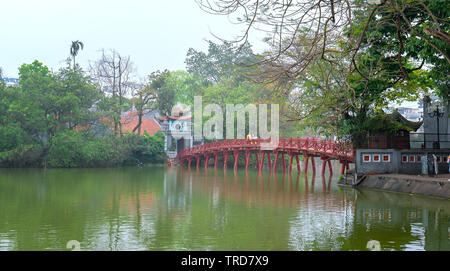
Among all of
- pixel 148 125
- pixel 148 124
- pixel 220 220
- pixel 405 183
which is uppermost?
Result: pixel 148 124

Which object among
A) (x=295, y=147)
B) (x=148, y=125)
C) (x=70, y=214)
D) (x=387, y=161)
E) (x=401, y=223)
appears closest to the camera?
(x=401, y=223)

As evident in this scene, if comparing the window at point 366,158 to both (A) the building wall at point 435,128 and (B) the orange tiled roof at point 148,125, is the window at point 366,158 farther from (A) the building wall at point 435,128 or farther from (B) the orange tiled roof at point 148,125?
(B) the orange tiled roof at point 148,125

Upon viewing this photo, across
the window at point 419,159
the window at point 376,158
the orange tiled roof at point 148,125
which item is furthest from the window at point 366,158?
the orange tiled roof at point 148,125

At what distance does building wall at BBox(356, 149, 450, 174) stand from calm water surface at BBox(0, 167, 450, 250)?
7.54 ft

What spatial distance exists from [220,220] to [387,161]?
39.5ft

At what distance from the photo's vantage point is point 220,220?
14.1 meters

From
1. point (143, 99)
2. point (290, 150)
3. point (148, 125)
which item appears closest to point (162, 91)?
point (143, 99)

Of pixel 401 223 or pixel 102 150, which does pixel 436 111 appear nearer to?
pixel 401 223

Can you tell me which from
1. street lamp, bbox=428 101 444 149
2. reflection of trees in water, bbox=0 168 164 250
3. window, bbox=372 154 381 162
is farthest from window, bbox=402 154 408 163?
reflection of trees in water, bbox=0 168 164 250

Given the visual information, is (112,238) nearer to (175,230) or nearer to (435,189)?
(175,230)

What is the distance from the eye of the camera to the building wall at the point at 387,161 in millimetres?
23344

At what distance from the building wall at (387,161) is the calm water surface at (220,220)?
230 centimetres

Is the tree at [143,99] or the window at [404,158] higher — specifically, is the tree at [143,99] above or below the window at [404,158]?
above
